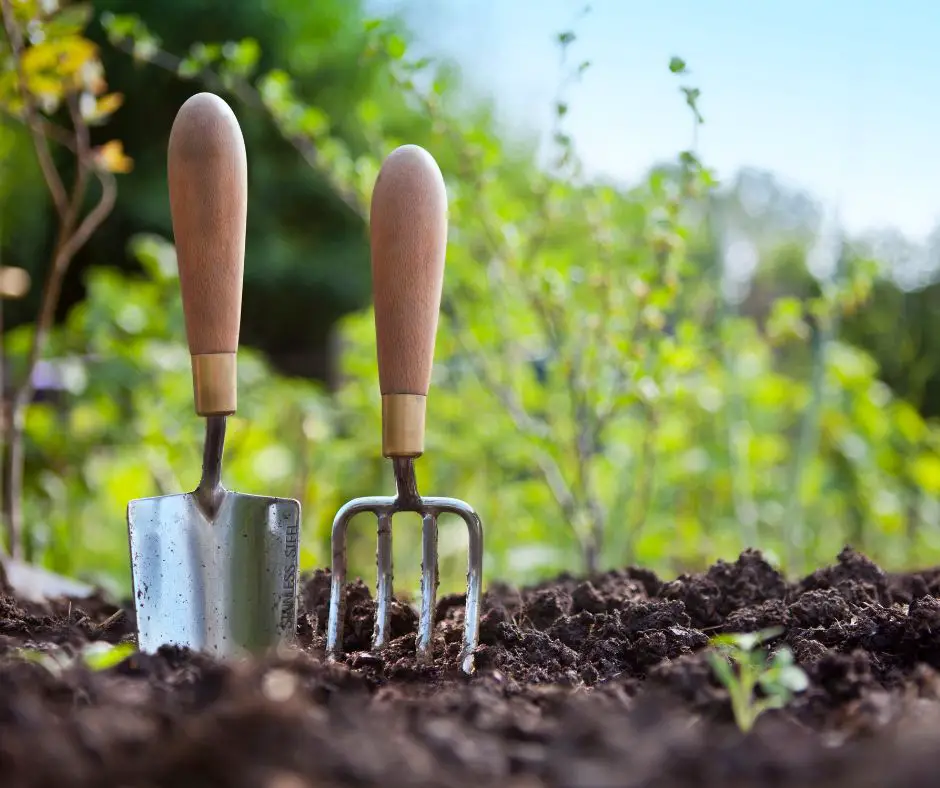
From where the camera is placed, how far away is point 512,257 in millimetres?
1824

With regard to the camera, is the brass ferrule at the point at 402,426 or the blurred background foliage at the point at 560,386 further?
the blurred background foliage at the point at 560,386

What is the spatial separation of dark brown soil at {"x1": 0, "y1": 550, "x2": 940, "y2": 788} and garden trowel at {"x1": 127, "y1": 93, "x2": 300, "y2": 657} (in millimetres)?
77

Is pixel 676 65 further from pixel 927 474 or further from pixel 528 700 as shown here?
pixel 927 474

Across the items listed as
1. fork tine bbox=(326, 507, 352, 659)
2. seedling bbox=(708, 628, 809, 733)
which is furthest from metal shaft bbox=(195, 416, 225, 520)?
seedling bbox=(708, 628, 809, 733)

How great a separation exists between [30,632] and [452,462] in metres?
1.73

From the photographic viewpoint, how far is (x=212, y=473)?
1.05 metres

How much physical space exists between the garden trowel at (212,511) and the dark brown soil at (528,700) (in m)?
0.08

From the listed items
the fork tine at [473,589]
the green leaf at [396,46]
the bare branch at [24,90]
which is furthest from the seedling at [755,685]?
the bare branch at [24,90]

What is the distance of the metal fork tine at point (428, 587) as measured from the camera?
1.00 m

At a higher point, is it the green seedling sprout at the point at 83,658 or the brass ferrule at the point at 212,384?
the brass ferrule at the point at 212,384

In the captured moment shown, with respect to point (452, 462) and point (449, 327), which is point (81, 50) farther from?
point (452, 462)

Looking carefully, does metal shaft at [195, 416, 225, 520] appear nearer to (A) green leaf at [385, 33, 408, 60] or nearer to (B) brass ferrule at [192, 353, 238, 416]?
(B) brass ferrule at [192, 353, 238, 416]

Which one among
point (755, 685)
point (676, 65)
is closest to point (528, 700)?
point (755, 685)

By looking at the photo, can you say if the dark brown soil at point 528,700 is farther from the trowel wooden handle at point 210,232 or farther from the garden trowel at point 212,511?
the trowel wooden handle at point 210,232
